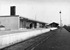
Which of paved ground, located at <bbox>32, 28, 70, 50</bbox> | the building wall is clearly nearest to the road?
paved ground, located at <bbox>32, 28, 70, 50</bbox>

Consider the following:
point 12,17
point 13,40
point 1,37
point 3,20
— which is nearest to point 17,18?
point 12,17

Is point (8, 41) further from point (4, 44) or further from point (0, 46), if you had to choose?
point (0, 46)

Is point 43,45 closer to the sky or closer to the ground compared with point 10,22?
closer to the ground

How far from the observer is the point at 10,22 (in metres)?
A: 48.6

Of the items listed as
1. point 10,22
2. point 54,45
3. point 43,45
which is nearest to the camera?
point 54,45

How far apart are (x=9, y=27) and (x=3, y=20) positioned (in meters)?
3.62

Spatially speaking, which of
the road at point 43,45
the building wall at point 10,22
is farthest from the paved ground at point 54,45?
the building wall at point 10,22

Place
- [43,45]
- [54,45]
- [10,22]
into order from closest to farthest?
[54,45]
[43,45]
[10,22]

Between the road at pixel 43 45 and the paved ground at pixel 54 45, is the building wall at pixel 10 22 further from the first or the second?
the paved ground at pixel 54 45

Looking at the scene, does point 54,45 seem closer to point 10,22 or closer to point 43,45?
point 43,45

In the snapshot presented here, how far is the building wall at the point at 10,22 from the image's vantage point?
47.6 m

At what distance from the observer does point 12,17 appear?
48.6 metres

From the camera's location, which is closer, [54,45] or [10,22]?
[54,45]

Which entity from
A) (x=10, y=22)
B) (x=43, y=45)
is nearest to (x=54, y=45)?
(x=43, y=45)
